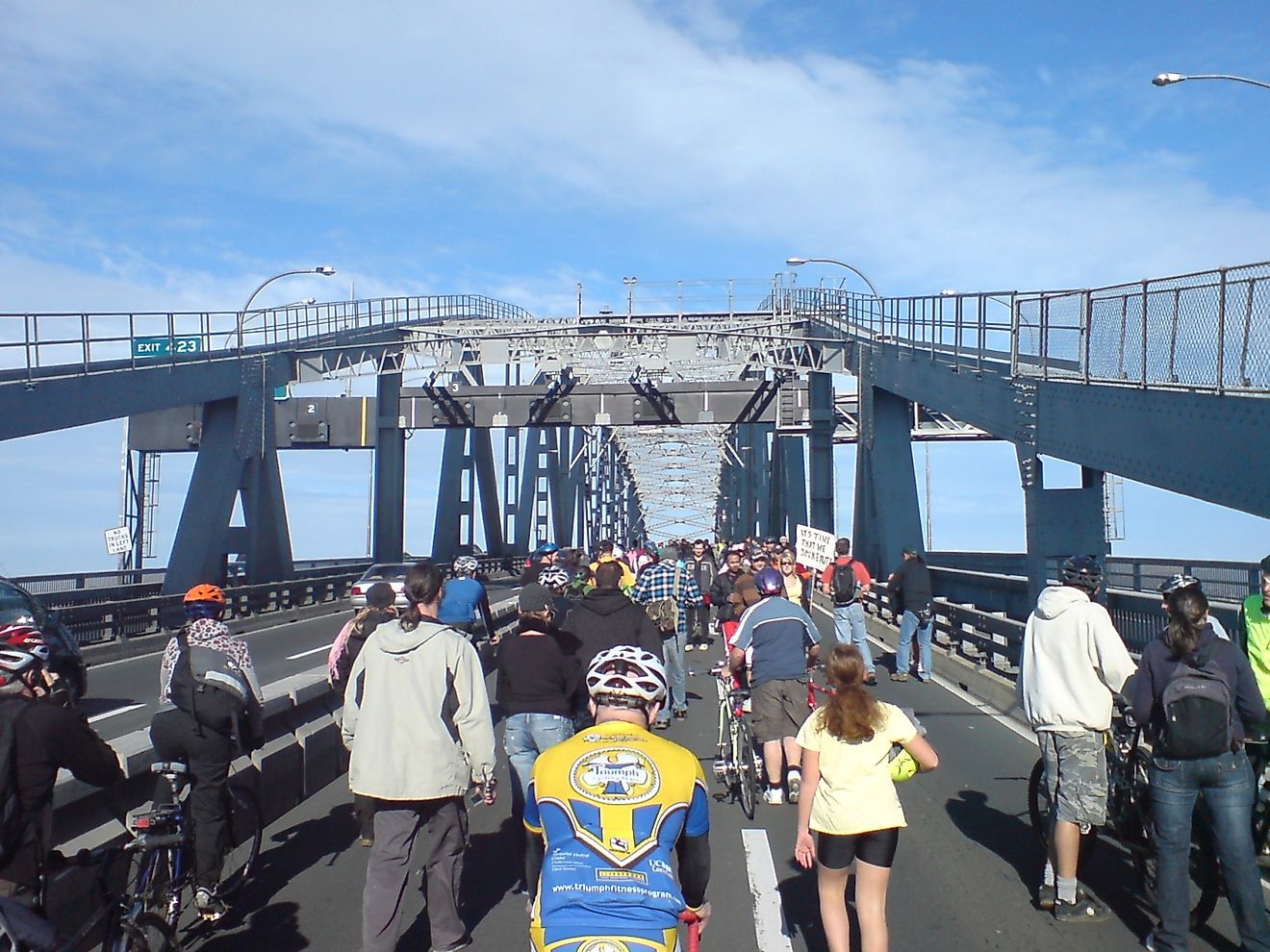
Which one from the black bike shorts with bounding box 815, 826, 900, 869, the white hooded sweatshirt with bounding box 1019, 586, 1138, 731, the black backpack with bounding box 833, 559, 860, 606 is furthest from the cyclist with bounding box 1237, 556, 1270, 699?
the black backpack with bounding box 833, 559, 860, 606

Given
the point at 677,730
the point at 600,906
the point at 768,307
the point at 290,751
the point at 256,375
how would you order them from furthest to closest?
the point at 768,307 → the point at 256,375 → the point at 677,730 → the point at 290,751 → the point at 600,906

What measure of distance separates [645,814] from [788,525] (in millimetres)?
51672

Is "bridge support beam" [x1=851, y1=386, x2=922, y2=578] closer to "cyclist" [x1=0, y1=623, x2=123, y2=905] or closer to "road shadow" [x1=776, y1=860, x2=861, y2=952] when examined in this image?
"road shadow" [x1=776, y1=860, x2=861, y2=952]

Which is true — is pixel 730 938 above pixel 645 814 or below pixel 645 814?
below

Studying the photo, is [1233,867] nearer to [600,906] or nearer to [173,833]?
[600,906]

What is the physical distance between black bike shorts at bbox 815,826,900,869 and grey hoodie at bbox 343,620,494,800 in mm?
1610

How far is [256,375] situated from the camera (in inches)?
Result: 1214

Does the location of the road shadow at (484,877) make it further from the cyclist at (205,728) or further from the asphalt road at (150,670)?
the asphalt road at (150,670)

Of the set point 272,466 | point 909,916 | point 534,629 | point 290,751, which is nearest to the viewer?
point 909,916

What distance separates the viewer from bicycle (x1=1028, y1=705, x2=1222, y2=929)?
610 centimetres

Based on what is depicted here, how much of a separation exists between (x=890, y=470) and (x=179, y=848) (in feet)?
76.1

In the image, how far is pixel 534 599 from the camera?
6.92m

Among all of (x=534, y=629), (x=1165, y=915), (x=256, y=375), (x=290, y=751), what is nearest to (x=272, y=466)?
(x=256, y=375)

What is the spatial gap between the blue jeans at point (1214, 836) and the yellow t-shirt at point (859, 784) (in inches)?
57.8
